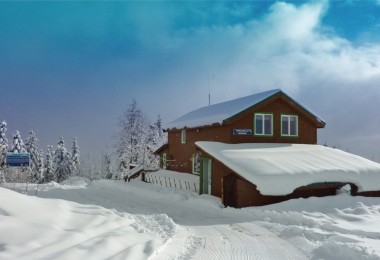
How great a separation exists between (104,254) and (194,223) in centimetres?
644

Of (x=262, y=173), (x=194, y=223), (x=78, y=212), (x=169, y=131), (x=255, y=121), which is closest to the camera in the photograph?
(x=78, y=212)

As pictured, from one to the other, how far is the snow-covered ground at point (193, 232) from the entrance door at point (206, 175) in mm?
4421

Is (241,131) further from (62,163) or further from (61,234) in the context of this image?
(62,163)

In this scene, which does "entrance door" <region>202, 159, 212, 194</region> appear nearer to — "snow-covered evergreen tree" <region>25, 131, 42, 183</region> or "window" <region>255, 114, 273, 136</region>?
"window" <region>255, 114, 273, 136</region>

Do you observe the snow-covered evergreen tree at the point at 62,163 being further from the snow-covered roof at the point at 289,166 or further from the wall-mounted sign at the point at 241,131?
the snow-covered roof at the point at 289,166

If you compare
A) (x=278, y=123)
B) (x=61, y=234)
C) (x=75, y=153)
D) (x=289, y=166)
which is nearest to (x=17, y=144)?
(x=75, y=153)

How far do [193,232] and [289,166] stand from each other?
8.47m

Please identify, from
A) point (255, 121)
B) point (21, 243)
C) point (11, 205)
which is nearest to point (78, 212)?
point (11, 205)

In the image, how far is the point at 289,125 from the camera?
24844 millimetres

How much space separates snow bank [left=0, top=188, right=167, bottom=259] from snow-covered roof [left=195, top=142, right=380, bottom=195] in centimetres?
785

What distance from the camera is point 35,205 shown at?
9.78m

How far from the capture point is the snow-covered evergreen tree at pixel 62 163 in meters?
54.6

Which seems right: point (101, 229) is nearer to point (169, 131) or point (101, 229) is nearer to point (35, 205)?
point (35, 205)

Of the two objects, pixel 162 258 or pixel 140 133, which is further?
pixel 140 133
